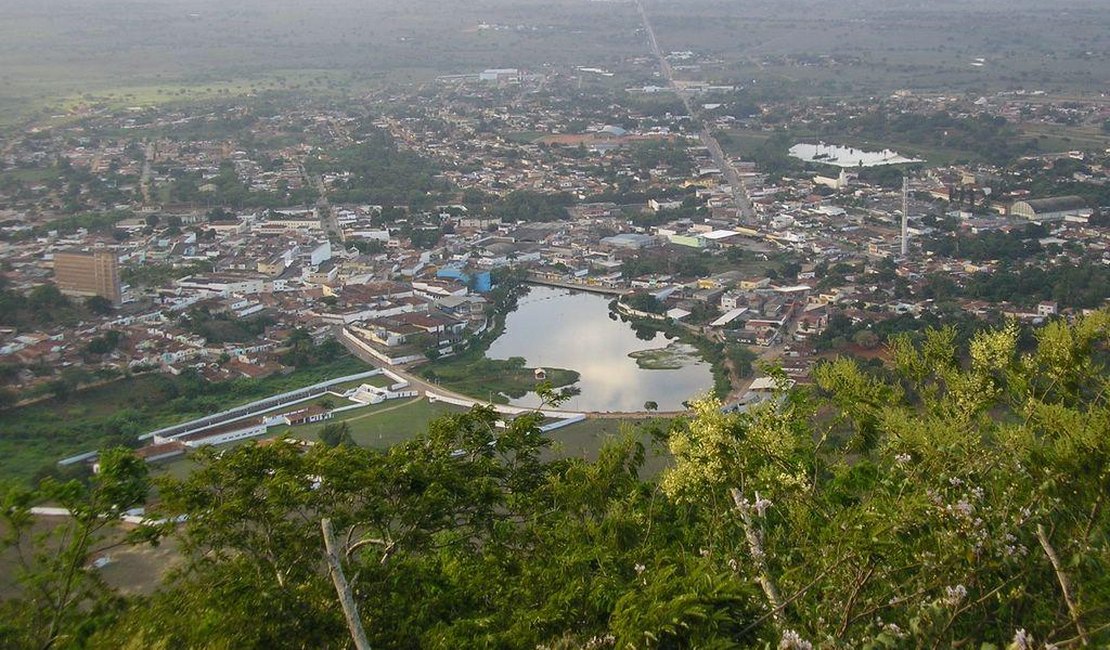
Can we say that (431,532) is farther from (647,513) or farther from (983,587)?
(983,587)

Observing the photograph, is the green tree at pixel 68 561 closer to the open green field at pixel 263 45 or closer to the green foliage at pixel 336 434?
the green foliage at pixel 336 434

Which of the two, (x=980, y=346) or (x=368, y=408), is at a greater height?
(x=980, y=346)

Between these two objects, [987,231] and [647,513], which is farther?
[987,231]

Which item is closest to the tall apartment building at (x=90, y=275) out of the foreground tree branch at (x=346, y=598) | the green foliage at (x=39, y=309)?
the green foliage at (x=39, y=309)

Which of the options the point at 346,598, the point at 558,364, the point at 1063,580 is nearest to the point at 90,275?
the point at 558,364

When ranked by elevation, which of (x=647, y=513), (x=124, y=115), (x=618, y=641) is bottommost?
(x=124, y=115)

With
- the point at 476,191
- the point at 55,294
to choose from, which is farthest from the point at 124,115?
the point at 55,294

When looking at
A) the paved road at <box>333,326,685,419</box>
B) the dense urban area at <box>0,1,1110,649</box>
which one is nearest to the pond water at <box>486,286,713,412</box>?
the dense urban area at <box>0,1,1110,649</box>

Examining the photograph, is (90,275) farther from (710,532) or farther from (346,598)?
(346,598)
